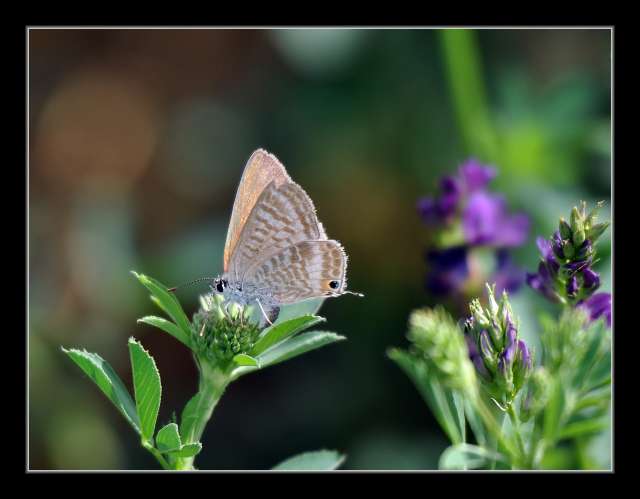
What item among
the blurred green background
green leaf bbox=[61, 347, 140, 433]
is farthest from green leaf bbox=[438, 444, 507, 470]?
the blurred green background

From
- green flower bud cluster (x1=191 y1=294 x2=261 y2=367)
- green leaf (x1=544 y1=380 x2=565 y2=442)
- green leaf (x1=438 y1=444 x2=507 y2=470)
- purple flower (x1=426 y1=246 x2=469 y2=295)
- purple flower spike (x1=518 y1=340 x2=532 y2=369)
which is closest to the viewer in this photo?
green leaf (x1=438 y1=444 x2=507 y2=470)

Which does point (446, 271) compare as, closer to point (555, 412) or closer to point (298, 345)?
point (298, 345)

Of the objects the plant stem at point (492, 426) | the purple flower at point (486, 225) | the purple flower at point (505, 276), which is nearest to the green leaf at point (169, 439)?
the plant stem at point (492, 426)

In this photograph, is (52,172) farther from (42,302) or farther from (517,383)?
(517,383)

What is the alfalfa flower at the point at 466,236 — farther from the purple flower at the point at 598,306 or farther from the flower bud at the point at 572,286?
the flower bud at the point at 572,286

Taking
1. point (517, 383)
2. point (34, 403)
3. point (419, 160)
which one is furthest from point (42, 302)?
point (517, 383)

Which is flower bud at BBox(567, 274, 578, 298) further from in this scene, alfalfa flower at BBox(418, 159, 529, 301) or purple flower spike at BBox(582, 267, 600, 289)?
alfalfa flower at BBox(418, 159, 529, 301)
